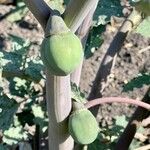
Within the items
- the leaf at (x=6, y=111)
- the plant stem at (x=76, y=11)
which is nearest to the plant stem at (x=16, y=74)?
the leaf at (x=6, y=111)

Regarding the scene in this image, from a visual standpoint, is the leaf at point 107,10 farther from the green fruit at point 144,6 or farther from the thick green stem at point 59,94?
the green fruit at point 144,6

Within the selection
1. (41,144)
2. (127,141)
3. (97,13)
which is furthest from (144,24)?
(41,144)

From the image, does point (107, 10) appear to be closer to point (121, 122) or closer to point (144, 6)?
point (144, 6)

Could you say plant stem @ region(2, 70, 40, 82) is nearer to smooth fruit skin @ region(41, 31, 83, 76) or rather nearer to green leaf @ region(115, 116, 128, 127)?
smooth fruit skin @ region(41, 31, 83, 76)

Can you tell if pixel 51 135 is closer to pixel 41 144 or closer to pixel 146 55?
pixel 41 144

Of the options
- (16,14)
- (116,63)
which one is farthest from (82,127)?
(16,14)
